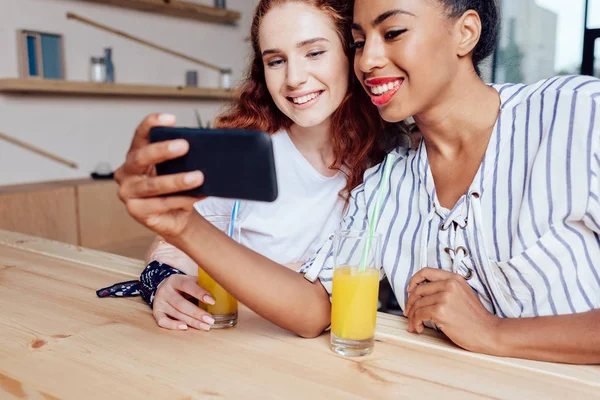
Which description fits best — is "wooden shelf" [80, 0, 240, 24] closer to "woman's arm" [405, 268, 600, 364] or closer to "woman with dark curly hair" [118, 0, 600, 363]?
"woman with dark curly hair" [118, 0, 600, 363]

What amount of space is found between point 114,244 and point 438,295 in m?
2.52

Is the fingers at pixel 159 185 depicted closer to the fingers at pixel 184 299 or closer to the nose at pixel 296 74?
the fingers at pixel 184 299

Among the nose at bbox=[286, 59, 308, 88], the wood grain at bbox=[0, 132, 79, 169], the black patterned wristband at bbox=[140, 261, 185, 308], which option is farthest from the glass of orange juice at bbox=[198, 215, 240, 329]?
the wood grain at bbox=[0, 132, 79, 169]

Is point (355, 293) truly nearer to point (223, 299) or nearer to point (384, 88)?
point (223, 299)

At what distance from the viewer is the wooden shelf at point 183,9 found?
3.38m

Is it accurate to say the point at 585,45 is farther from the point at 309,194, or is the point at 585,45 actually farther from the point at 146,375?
the point at 146,375

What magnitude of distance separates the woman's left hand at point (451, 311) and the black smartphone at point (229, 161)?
360 mm

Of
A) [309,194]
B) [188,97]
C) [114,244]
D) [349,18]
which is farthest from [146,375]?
[188,97]

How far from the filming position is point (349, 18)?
1351 mm

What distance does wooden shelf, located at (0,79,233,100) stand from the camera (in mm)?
2822

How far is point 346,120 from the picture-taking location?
1445 mm

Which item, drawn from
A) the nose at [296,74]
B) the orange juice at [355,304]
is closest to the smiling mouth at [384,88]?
the nose at [296,74]

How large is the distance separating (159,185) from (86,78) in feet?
9.36

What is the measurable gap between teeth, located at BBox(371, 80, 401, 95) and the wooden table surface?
408 mm
